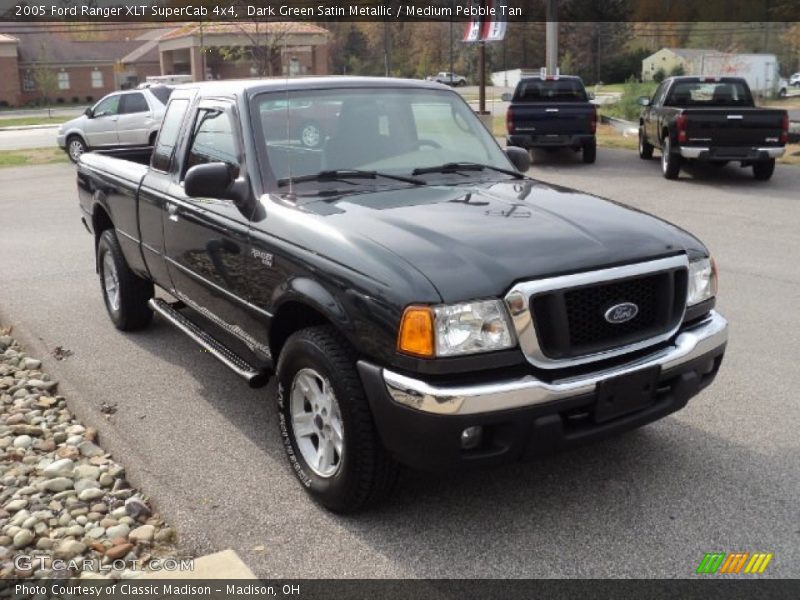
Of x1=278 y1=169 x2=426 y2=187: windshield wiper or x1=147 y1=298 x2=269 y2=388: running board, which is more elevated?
x1=278 y1=169 x2=426 y2=187: windshield wiper

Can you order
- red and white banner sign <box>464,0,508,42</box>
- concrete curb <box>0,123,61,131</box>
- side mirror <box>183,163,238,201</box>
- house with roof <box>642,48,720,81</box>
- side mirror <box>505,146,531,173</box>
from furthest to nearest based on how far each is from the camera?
1. house with roof <box>642,48,720,81</box>
2. concrete curb <box>0,123,61,131</box>
3. red and white banner sign <box>464,0,508,42</box>
4. side mirror <box>505,146,531,173</box>
5. side mirror <box>183,163,238,201</box>

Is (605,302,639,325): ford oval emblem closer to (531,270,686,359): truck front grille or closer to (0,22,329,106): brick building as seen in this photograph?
(531,270,686,359): truck front grille

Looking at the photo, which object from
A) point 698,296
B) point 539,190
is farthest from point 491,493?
point 539,190

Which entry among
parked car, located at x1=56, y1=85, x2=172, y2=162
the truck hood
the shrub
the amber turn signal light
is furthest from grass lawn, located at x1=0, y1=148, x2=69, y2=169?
the amber turn signal light

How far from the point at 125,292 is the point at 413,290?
13.0 feet

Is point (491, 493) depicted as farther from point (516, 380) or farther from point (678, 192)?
point (678, 192)

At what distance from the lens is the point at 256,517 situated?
12.4 ft

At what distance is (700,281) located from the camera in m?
3.97

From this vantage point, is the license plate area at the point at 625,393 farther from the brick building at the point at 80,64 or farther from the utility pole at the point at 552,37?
the brick building at the point at 80,64

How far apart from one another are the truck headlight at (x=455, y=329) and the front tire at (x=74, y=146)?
20.3 m

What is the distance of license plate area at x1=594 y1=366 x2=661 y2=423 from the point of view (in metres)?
3.44

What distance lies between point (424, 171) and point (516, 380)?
1.81m

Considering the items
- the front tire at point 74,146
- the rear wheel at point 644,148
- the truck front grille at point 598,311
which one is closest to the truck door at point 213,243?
the truck front grille at point 598,311

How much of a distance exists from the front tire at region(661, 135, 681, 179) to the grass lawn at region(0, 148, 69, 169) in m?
15.4
